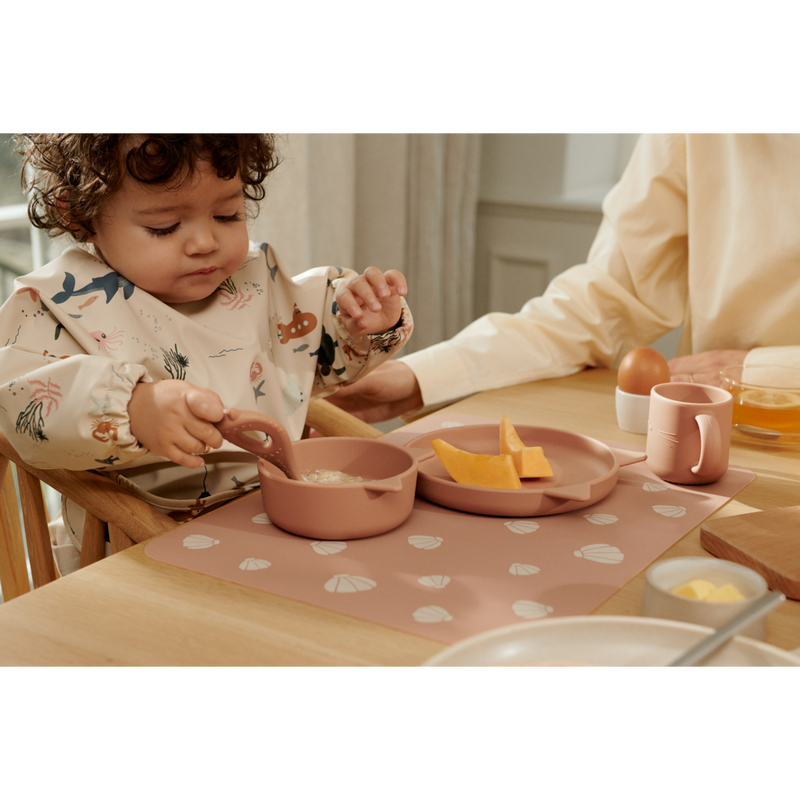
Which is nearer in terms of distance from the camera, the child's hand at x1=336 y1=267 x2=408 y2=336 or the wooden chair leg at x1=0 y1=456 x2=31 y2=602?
the wooden chair leg at x1=0 y1=456 x2=31 y2=602

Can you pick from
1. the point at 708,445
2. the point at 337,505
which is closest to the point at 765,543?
the point at 708,445

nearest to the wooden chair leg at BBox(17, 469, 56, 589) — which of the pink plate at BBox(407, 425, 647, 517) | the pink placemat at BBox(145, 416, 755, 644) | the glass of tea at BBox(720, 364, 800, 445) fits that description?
the pink placemat at BBox(145, 416, 755, 644)

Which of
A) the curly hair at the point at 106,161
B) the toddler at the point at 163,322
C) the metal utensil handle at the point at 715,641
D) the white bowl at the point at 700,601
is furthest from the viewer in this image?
the curly hair at the point at 106,161

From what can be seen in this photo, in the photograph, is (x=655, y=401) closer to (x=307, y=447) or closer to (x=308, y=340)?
(x=307, y=447)

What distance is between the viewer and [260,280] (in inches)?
51.4

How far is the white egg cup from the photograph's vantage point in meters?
1.21

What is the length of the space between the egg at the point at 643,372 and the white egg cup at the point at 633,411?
12 mm

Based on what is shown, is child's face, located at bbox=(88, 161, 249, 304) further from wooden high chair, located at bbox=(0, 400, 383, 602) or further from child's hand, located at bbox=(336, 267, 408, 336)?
wooden high chair, located at bbox=(0, 400, 383, 602)

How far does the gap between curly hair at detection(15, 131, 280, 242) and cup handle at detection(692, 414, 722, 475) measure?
65 cm

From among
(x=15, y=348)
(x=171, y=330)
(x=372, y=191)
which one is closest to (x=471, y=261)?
(x=372, y=191)

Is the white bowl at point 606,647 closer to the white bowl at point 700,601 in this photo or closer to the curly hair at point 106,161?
the white bowl at point 700,601

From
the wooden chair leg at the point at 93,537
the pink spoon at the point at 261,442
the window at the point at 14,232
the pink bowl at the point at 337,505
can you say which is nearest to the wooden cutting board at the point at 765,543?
the pink bowl at the point at 337,505

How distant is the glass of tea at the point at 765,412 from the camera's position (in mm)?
1187

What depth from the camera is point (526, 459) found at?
98cm
